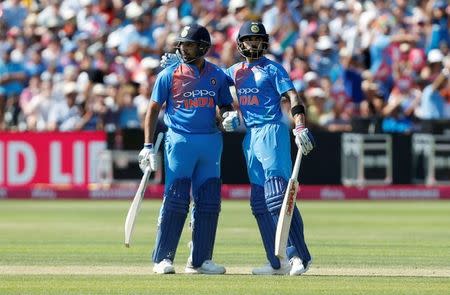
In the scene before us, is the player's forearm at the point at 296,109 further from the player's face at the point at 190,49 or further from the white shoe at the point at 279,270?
the white shoe at the point at 279,270

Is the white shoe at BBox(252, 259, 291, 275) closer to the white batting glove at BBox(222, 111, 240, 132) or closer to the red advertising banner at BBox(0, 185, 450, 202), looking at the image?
the white batting glove at BBox(222, 111, 240, 132)

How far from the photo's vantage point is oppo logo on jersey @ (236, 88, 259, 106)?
10672 millimetres

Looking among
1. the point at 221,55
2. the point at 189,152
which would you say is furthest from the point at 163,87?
the point at 221,55

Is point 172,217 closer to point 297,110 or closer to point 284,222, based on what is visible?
point 284,222

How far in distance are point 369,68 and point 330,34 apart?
1151mm

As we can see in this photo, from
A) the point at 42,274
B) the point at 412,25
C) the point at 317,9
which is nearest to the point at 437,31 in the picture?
the point at 412,25

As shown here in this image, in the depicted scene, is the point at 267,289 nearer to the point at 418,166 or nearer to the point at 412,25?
the point at 418,166

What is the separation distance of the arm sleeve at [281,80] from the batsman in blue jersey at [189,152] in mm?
465

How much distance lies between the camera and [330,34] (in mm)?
24453

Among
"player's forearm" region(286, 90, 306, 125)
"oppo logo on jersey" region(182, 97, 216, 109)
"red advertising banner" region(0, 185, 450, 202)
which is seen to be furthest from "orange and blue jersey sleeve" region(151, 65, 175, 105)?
"red advertising banner" region(0, 185, 450, 202)

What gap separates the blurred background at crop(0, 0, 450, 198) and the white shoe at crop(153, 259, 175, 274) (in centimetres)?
1090

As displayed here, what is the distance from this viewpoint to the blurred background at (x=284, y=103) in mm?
22156

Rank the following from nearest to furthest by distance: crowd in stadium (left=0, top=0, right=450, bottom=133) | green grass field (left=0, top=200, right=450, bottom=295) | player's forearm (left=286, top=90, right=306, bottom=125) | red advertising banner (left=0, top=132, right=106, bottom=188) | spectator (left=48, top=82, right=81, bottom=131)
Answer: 1. green grass field (left=0, top=200, right=450, bottom=295)
2. player's forearm (left=286, top=90, right=306, bottom=125)
3. red advertising banner (left=0, top=132, right=106, bottom=188)
4. crowd in stadium (left=0, top=0, right=450, bottom=133)
5. spectator (left=48, top=82, right=81, bottom=131)

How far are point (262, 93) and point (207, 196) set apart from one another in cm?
93
